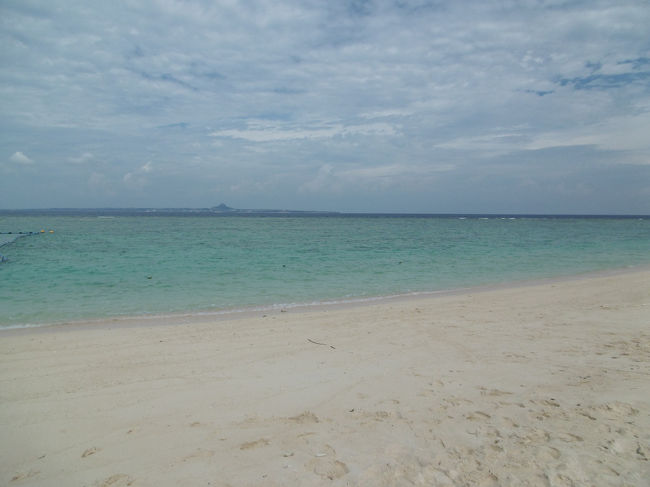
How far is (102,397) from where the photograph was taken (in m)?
5.27

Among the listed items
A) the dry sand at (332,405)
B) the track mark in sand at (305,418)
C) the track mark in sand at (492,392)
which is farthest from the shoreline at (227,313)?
the track mark in sand at (492,392)

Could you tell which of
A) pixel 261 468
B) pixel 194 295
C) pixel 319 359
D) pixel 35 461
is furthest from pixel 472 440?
pixel 194 295

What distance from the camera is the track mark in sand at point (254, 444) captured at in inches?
156

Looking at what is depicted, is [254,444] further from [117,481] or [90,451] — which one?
[90,451]

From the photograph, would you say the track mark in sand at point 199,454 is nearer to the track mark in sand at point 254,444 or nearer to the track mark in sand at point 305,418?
the track mark in sand at point 254,444

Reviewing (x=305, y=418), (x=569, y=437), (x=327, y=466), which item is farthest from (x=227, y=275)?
(x=569, y=437)

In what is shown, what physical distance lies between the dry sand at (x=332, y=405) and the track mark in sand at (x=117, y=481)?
0.02m

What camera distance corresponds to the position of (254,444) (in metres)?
4.02

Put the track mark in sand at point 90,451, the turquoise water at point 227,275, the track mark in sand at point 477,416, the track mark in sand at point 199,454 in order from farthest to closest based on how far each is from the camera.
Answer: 1. the turquoise water at point 227,275
2. the track mark in sand at point 477,416
3. the track mark in sand at point 90,451
4. the track mark in sand at point 199,454

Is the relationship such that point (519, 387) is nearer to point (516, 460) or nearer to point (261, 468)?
point (516, 460)

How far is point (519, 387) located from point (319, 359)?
2.96 m

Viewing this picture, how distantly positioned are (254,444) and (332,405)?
1.17 meters

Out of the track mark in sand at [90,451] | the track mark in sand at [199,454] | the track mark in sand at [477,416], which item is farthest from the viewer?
the track mark in sand at [477,416]

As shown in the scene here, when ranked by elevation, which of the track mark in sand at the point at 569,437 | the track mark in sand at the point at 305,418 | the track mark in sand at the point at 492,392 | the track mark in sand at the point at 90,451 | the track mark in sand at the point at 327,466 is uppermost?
the track mark in sand at the point at 569,437
